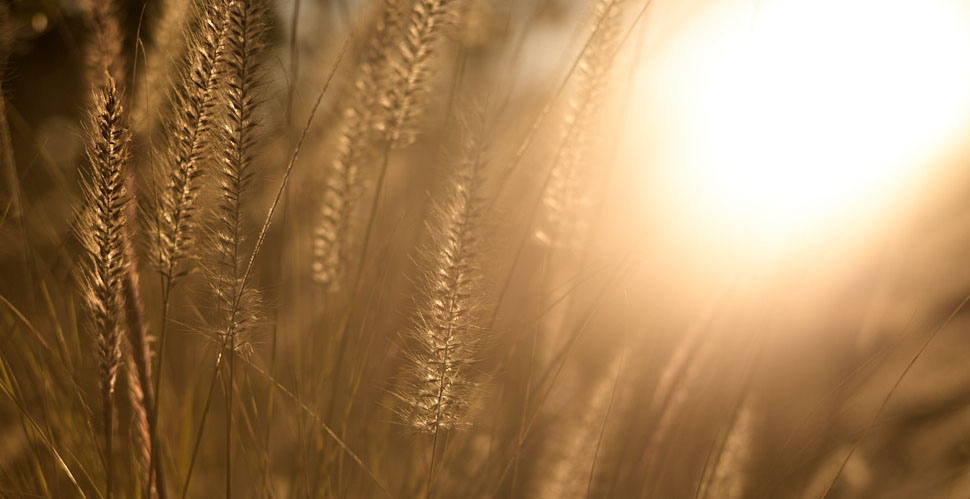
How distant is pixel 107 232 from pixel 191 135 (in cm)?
16

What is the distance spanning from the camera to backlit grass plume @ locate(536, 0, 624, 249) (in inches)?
46.8

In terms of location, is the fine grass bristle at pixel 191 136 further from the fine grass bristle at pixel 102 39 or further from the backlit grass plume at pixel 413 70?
the backlit grass plume at pixel 413 70

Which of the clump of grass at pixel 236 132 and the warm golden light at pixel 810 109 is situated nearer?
the clump of grass at pixel 236 132

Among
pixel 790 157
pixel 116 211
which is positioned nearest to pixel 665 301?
pixel 790 157

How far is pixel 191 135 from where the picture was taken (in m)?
0.80

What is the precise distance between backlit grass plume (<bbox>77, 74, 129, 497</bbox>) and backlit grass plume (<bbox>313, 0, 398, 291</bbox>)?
0.50 meters

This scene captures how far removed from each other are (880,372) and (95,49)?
1959 millimetres

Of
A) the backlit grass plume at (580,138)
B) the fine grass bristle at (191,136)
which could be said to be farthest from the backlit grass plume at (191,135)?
the backlit grass plume at (580,138)

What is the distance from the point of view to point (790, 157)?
4.25ft

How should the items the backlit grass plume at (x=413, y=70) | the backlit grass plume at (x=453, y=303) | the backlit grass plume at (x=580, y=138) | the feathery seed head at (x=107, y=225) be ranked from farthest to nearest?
the backlit grass plume at (x=580, y=138) < the backlit grass plume at (x=413, y=70) < the backlit grass plume at (x=453, y=303) < the feathery seed head at (x=107, y=225)

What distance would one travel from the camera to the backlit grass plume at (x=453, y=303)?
0.91 metres

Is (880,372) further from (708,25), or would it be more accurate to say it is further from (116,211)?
(116,211)

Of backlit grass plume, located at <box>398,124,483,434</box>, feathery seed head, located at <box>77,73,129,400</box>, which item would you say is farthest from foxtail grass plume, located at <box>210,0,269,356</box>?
backlit grass plume, located at <box>398,124,483,434</box>

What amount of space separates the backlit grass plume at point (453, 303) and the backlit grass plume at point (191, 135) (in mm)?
335
